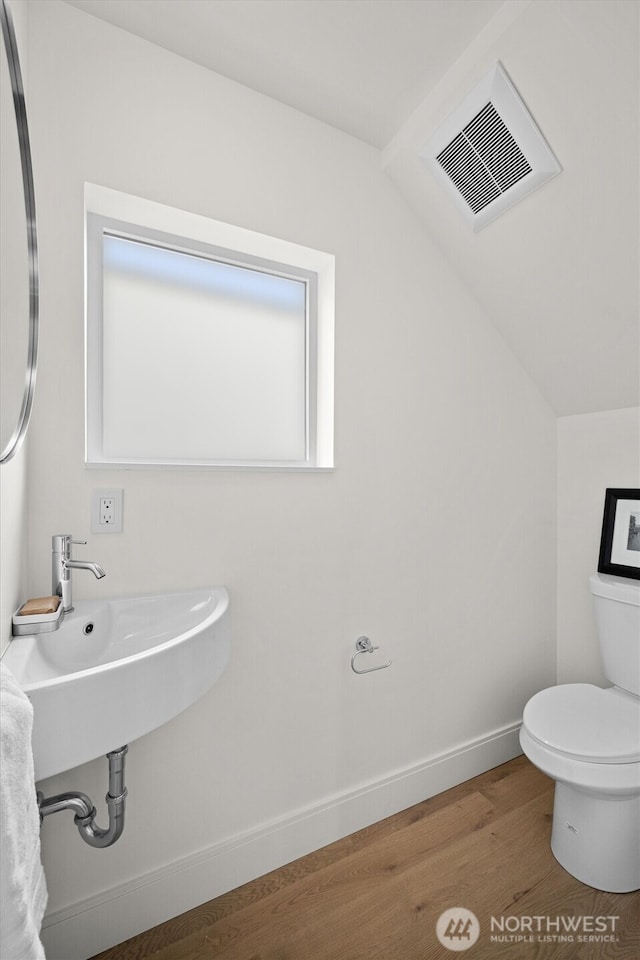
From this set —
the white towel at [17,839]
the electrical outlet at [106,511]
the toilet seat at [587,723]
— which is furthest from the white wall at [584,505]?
the white towel at [17,839]

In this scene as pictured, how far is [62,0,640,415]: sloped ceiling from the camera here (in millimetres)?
1216

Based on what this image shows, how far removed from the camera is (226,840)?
1.39 meters

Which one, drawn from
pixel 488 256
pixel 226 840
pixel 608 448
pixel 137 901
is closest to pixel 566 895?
pixel 226 840

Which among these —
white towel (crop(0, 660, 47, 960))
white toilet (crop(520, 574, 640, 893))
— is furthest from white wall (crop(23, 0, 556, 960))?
white towel (crop(0, 660, 47, 960))

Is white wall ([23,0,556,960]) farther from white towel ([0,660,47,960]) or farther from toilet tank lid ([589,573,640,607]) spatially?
white towel ([0,660,47,960])

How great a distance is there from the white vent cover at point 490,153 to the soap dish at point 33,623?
67.8 inches

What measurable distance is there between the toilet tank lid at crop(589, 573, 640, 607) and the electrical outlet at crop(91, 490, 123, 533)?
166 cm

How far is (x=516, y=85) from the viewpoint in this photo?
4.33 ft

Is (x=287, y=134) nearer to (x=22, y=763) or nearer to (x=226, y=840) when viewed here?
(x=22, y=763)

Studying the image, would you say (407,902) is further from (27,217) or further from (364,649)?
(27,217)

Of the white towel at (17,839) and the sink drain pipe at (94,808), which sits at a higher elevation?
the white towel at (17,839)

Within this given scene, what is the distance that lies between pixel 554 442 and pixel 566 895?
1.61 m

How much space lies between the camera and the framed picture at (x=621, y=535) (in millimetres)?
1800

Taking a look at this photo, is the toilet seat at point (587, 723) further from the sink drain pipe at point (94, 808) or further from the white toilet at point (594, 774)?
the sink drain pipe at point (94, 808)
